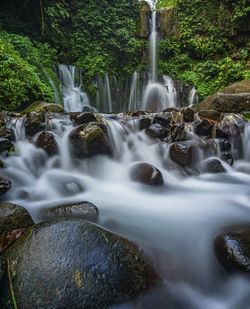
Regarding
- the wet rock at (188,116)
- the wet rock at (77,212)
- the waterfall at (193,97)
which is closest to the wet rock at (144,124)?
the wet rock at (188,116)

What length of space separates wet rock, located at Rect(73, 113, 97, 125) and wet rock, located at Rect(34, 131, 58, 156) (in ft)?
3.57

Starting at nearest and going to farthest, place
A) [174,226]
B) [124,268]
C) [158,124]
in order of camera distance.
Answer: [124,268], [174,226], [158,124]

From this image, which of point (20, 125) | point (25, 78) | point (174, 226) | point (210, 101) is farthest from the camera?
point (210, 101)

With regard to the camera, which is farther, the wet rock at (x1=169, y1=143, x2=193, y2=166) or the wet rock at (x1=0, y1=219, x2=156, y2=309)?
the wet rock at (x1=169, y1=143, x2=193, y2=166)

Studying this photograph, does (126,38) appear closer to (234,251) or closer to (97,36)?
(97,36)

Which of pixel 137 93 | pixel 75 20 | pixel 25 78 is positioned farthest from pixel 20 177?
pixel 75 20

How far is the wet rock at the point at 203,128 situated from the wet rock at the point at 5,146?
4.12 metres

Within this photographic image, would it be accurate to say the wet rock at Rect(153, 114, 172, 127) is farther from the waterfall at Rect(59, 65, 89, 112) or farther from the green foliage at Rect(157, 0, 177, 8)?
the green foliage at Rect(157, 0, 177, 8)

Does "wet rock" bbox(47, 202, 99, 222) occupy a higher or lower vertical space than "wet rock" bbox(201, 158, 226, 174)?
higher

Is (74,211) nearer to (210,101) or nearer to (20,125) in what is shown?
(20,125)

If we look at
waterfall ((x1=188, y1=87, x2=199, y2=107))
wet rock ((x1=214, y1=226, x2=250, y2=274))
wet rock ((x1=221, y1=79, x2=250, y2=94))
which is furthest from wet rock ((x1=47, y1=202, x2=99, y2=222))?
waterfall ((x1=188, y1=87, x2=199, y2=107))

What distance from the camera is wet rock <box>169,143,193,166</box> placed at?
588 cm

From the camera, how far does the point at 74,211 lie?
3361mm

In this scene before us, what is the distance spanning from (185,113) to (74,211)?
5.03 meters
